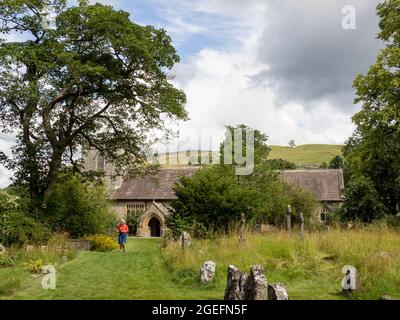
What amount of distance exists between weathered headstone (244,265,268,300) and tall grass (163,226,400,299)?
1.84m

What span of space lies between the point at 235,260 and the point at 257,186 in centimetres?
2364

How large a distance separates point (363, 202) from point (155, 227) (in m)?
24.2

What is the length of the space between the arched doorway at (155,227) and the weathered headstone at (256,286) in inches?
1601

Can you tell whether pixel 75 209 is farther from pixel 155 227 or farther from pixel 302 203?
pixel 302 203

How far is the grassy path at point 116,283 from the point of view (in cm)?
A: 1248

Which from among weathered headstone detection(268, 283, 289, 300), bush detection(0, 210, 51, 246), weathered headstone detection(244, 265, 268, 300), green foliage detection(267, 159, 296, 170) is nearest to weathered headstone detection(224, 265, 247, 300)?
weathered headstone detection(244, 265, 268, 300)

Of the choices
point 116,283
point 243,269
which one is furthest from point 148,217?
point 116,283

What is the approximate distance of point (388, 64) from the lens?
2767cm

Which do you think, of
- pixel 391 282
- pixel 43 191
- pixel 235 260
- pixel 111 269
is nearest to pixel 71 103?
pixel 43 191

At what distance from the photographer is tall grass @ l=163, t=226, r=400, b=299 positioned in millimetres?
12609

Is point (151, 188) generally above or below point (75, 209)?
above

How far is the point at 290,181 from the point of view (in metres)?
53.0

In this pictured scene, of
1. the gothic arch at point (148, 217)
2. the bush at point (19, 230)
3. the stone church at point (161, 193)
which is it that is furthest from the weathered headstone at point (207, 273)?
the gothic arch at point (148, 217)
